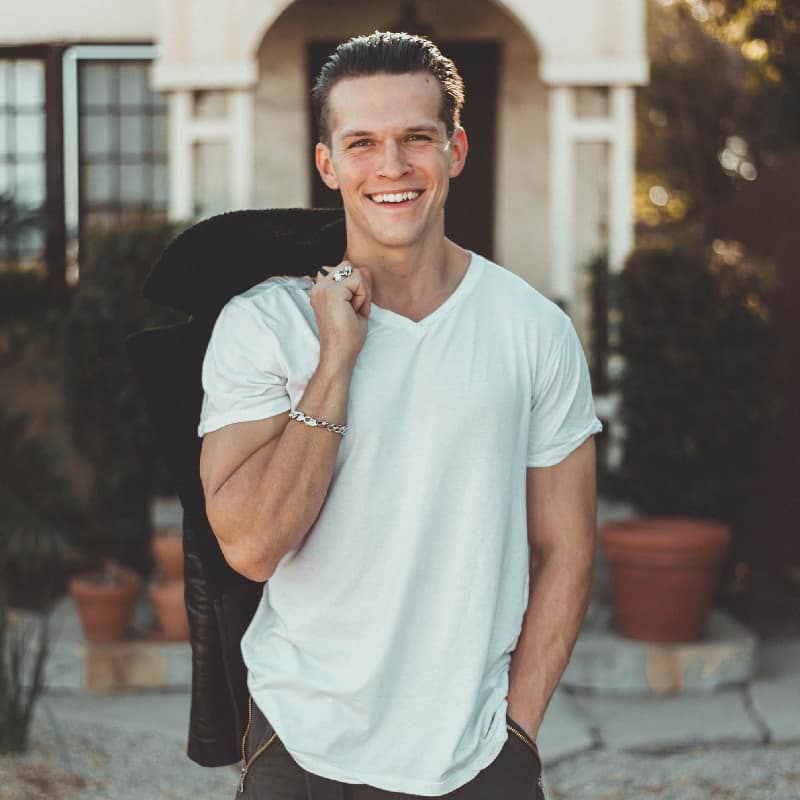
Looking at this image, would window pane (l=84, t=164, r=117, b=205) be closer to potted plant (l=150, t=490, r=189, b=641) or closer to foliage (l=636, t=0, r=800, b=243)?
potted plant (l=150, t=490, r=189, b=641)

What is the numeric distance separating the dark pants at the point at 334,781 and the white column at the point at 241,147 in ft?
18.1

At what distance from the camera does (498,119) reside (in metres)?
8.28

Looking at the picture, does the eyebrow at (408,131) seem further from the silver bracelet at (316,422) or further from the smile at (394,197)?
the silver bracelet at (316,422)

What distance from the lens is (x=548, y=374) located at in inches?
90.2

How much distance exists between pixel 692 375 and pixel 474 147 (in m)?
2.72

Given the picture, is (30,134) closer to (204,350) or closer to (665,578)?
(665,578)

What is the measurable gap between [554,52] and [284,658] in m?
5.61

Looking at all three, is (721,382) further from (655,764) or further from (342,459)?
(342,459)

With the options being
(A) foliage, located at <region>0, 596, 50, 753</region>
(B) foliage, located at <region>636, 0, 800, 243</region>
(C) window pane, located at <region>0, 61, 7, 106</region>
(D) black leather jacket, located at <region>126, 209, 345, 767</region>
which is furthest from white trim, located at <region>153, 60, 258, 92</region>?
(B) foliage, located at <region>636, 0, 800, 243</region>

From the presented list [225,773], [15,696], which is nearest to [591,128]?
[225,773]

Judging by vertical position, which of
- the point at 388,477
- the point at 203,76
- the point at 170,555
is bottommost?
the point at 170,555

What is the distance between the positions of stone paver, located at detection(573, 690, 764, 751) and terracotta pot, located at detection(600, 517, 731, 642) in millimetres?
304

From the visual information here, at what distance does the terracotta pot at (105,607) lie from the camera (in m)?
5.82

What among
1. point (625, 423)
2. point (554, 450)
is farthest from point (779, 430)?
point (554, 450)
